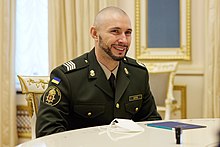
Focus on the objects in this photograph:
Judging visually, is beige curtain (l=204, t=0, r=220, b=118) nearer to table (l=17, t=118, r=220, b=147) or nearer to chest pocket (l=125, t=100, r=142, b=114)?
chest pocket (l=125, t=100, r=142, b=114)

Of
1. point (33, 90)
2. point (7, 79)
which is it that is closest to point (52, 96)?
point (33, 90)

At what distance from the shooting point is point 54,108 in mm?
2078

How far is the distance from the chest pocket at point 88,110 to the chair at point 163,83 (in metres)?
1.54

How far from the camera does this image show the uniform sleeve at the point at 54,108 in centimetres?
200

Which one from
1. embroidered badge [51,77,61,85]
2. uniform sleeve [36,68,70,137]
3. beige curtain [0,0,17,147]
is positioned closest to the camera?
uniform sleeve [36,68,70,137]

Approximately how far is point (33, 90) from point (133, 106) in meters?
0.76

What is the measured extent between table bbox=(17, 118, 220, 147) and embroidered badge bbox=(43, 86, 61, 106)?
1.26 ft

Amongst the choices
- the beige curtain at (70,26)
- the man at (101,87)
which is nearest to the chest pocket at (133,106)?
the man at (101,87)

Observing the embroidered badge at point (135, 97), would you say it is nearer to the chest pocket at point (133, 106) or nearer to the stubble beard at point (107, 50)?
the chest pocket at point (133, 106)

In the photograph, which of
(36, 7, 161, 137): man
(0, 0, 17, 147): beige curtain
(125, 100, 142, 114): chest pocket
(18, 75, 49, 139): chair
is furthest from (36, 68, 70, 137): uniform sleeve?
(0, 0, 17, 147): beige curtain

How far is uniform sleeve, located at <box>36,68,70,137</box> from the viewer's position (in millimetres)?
1998

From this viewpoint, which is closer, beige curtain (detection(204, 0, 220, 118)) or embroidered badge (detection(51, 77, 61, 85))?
embroidered badge (detection(51, 77, 61, 85))

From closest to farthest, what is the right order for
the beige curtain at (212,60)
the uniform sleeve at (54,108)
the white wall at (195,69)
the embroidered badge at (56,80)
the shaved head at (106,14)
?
the uniform sleeve at (54,108) < the embroidered badge at (56,80) < the shaved head at (106,14) < the beige curtain at (212,60) < the white wall at (195,69)

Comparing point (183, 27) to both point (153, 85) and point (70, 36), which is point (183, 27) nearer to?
point (153, 85)
